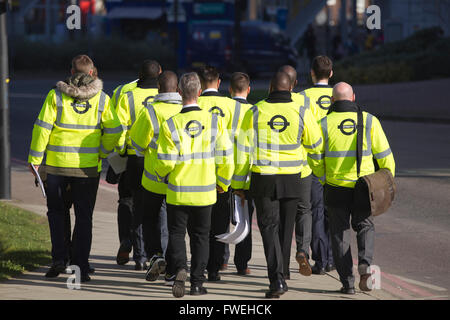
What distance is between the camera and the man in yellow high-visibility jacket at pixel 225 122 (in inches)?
323

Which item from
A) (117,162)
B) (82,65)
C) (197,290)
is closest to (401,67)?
(117,162)

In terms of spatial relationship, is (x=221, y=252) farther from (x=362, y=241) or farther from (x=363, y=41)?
(x=363, y=41)

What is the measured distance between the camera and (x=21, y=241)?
382 inches

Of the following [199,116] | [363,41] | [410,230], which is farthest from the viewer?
[363,41]

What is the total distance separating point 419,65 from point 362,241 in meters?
26.0

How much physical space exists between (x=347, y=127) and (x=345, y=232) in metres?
0.89

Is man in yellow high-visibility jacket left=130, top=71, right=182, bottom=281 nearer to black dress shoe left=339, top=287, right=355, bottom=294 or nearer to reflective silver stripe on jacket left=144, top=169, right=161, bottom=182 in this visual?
reflective silver stripe on jacket left=144, top=169, right=161, bottom=182

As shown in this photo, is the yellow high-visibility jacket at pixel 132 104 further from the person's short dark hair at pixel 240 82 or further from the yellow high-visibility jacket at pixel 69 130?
the person's short dark hair at pixel 240 82

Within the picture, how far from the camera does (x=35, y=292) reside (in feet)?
24.8

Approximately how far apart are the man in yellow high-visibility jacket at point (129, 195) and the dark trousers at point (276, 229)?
4.66ft

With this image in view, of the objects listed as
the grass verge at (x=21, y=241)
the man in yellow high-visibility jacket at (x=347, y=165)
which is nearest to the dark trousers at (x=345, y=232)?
the man in yellow high-visibility jacket at (x=347, y=165)

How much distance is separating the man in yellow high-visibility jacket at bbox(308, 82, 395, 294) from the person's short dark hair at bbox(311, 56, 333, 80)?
987 mm

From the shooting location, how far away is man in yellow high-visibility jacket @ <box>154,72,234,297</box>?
24.5ft

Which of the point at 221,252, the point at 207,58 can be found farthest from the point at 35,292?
the point at 207,58
